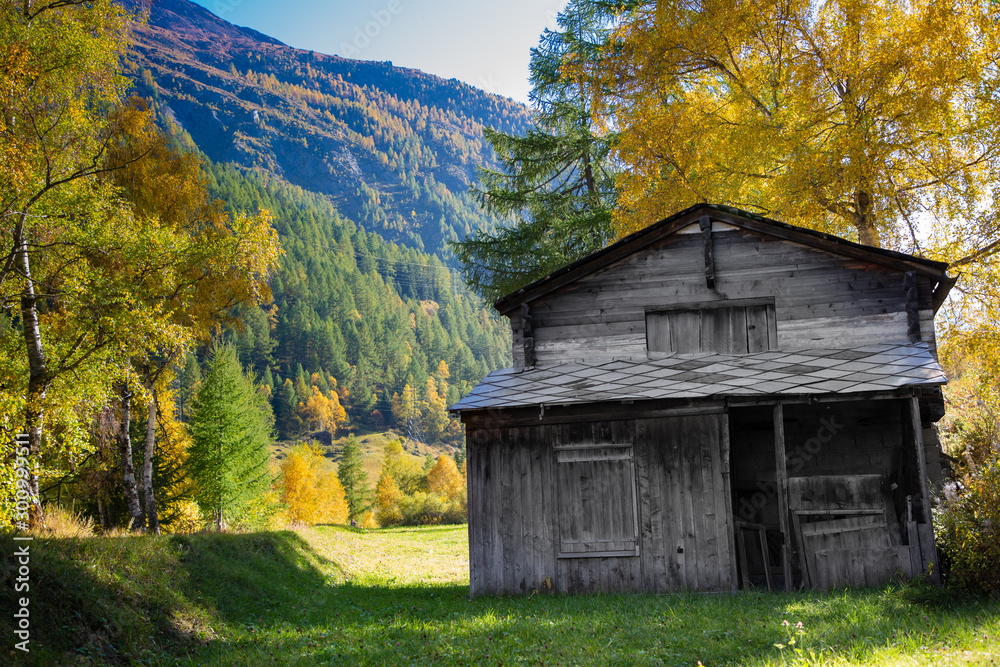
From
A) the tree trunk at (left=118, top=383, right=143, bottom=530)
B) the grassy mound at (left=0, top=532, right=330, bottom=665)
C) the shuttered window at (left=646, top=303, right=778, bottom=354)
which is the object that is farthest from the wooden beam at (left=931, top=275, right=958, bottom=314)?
the tree trunk at (left=118, top=383, right=143, bottom=530)

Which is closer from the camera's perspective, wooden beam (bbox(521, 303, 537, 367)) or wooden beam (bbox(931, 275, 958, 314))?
wooden beam (bbox(931, 275, 958, 314))

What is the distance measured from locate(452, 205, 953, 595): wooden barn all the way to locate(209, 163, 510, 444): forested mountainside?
4618 inches

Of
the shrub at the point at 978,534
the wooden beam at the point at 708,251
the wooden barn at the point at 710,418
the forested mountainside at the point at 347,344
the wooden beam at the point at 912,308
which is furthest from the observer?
the forested mountainside at the point at 347,344

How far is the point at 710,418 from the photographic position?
1166 cm

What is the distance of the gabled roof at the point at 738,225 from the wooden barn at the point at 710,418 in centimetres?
4

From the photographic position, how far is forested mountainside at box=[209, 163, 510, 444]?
13688 centimetres

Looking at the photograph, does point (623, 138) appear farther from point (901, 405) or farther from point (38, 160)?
point (38, 160)

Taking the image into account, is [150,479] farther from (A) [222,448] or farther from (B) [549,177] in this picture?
(B) [549,177]

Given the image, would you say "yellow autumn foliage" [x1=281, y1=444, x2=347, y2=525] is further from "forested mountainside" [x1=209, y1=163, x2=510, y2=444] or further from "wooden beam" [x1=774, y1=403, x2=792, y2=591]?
"forested mountainside" [x1=209, y1=163, x2=510, y2=444]

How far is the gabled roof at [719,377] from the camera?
10.8 m

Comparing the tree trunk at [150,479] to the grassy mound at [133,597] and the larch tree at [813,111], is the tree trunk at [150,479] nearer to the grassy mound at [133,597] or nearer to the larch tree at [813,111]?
the grassy mound at [133,597]

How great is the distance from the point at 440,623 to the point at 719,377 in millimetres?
6151

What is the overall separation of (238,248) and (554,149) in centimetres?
1555

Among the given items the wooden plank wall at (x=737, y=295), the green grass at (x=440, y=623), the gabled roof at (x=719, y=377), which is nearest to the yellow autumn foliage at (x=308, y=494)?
the wooden plank wall at (x=737, y=295)
